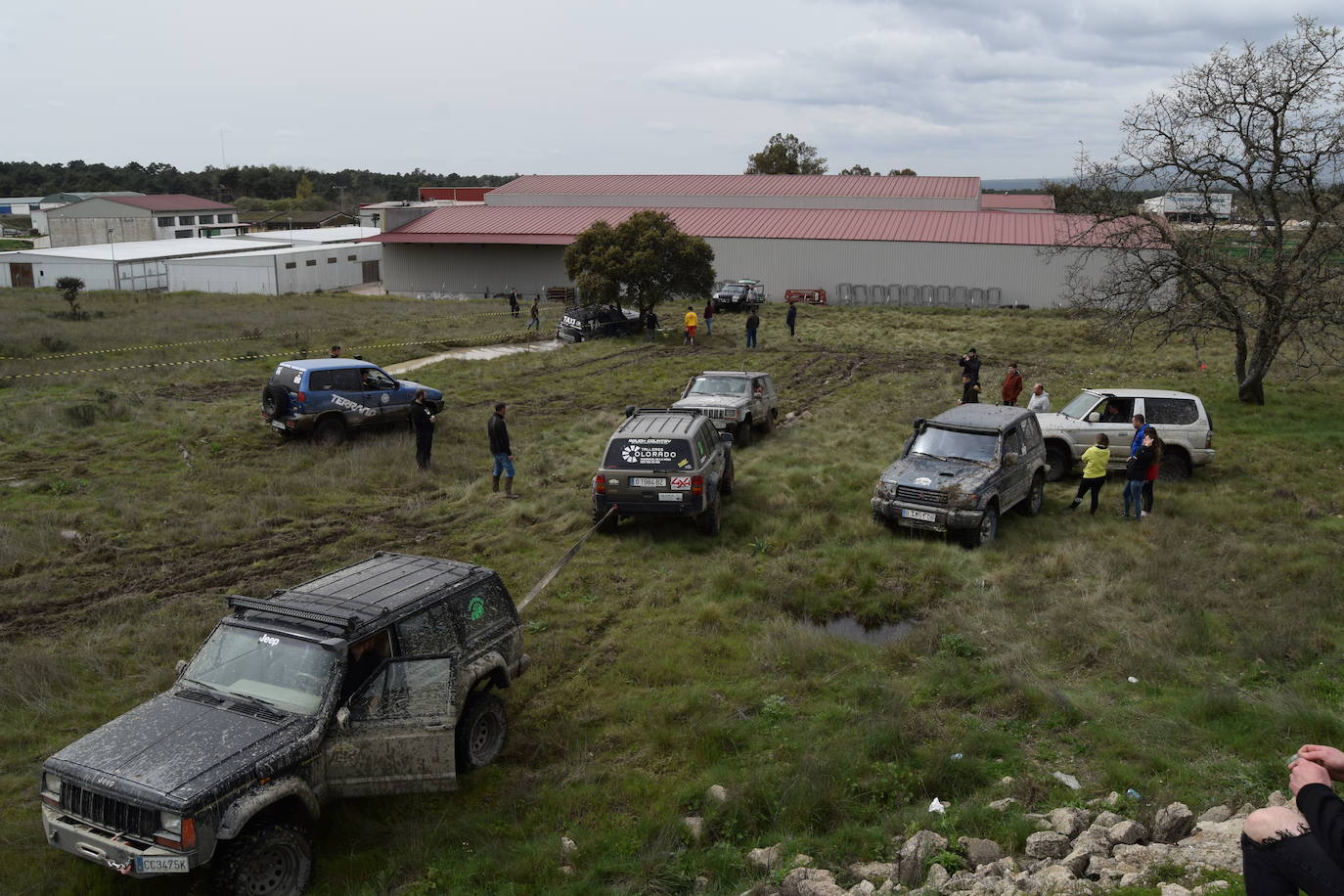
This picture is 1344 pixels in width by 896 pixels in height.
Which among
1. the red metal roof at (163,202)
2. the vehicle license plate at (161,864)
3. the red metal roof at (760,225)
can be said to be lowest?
the vehicle license plate at (161,864)

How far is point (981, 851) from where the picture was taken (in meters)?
6.61

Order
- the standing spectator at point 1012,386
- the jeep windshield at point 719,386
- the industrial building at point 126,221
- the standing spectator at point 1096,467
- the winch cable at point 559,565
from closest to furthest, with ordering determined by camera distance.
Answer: the winch cable at point 559,565, the standing spectator at point 1096,467, the jeep windshield at point 719,386, the standing spectator at point 1012,386, the industrial building at point 126,221

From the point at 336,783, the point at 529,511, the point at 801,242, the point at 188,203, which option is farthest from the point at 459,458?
the point at 188,203

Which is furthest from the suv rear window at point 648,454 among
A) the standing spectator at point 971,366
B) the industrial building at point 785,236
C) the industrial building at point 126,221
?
the industrial building at point 126,221

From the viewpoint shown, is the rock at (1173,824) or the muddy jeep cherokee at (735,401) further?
the muddy jeep cherokee at (735,401)

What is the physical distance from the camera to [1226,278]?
69.7ft

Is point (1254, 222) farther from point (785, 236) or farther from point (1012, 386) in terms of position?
point (785, 236)

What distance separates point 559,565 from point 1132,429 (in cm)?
1065

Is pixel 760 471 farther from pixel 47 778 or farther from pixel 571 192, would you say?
pixel 571 192

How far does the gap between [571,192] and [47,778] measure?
201 ft

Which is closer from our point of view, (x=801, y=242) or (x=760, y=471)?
(x=760, y=471)

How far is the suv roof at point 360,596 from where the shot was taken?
744 cm

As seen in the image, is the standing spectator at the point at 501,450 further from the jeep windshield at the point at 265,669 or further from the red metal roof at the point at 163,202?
the red metal roof at the point at 163,202

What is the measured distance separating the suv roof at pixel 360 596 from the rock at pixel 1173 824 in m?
5.41
